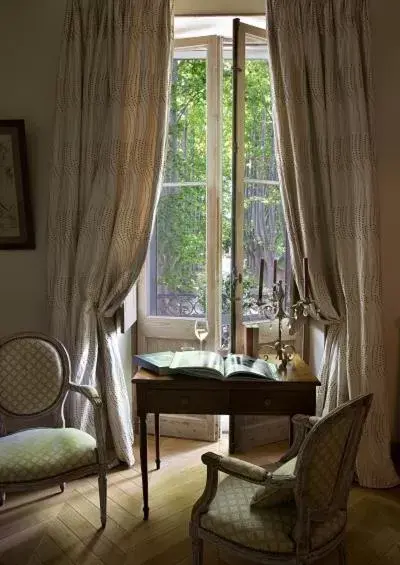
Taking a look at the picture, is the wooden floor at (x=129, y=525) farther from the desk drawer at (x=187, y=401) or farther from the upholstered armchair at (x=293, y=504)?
the desk drawer at (x=187, y=401)

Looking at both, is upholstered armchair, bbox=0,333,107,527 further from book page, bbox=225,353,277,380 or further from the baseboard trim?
the baseboard trim

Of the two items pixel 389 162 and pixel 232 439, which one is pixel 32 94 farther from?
pixel 232 439

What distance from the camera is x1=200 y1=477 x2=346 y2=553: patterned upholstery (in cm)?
172

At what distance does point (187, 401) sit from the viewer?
245 centimetres

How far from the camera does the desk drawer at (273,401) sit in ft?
7.88

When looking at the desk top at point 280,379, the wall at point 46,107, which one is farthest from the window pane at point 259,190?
the desk top at point 280,379

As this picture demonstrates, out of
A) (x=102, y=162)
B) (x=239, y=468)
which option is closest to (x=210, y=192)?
(x=102, y=162)

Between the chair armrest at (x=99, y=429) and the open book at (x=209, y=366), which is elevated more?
the open book at (x=209, y=366)

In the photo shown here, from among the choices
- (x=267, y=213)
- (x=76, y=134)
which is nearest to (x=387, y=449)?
(x=267, y=213)

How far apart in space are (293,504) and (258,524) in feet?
0.57

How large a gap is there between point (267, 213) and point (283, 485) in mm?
1936

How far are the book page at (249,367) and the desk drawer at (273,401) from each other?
8cm

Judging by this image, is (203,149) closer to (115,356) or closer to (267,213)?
(267,213)

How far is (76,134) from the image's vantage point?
9.46 feet
